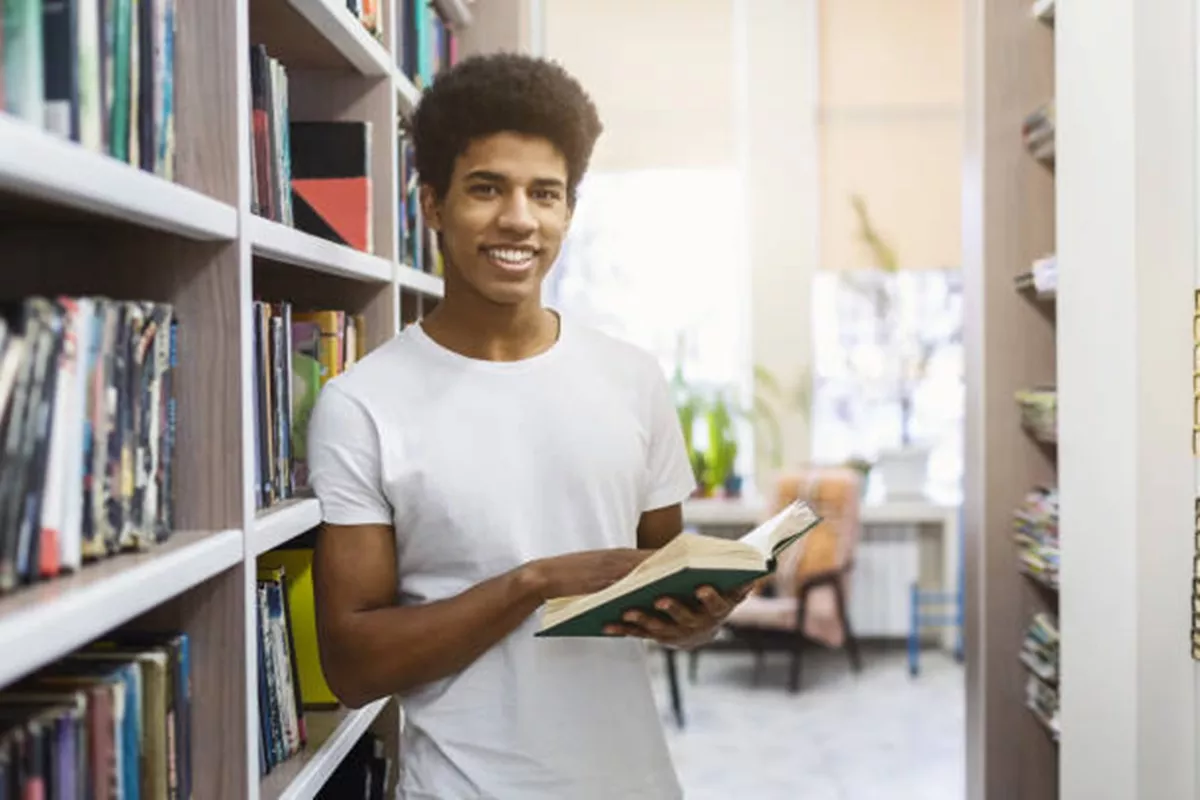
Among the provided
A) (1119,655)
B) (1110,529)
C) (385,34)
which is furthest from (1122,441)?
(385,34)

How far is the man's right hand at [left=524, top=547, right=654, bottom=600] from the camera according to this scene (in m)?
1.33

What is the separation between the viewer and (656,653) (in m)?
5.71

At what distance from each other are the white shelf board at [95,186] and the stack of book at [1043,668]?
7.44 ft

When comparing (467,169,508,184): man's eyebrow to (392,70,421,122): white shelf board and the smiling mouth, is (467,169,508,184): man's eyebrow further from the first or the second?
(392,70,421,122): white shelf board

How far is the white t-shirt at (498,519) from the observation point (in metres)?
1.36

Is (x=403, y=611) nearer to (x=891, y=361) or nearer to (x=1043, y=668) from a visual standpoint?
(x=1043, y=668)

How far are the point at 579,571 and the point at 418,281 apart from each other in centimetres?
111

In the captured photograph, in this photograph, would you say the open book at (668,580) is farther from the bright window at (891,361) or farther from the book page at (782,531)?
the bright window at (891,361)

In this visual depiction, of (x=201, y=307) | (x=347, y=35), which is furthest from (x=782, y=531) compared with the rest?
(x=347, y=35)

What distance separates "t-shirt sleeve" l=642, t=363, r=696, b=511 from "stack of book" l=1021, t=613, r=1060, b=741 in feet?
5.38

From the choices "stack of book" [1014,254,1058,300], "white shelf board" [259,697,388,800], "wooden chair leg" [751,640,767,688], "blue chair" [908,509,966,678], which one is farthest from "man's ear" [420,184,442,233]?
"blue chair" [908,509,966,678]

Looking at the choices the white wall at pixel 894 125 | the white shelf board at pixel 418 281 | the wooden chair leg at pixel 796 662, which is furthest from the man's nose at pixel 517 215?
the white wall at pixel 894 125

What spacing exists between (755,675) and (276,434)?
4135 millimetres

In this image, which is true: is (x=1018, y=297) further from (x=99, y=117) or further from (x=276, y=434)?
(x=99, y=117)
